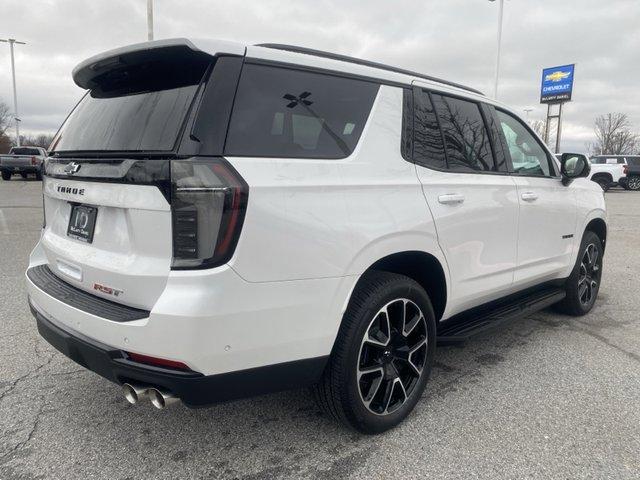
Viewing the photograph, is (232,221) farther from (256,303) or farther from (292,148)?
(292,148)

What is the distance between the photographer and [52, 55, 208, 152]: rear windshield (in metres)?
2.08

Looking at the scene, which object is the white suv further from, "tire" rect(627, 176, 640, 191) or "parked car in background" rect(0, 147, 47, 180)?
"tire" rect(627, 176, 640, 191)

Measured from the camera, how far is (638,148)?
7000 cm

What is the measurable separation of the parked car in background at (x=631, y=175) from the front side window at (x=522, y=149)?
26.3m

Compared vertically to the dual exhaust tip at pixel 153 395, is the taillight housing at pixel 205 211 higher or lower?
higher

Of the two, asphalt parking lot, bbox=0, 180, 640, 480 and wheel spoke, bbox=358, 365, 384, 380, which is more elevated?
wheel spoke, bbox=358, 365, 384, 380

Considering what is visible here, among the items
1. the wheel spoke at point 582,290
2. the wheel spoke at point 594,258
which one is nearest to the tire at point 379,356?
the wheel spoke at point 582,290

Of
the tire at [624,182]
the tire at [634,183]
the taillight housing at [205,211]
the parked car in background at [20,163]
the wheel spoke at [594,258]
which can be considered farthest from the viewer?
the tire at [634,183]

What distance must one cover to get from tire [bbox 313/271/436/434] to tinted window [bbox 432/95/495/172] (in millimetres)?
915

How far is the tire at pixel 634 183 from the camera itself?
26.9 meters

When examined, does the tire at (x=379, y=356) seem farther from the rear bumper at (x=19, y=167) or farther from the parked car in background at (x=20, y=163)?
the rear bumper at (x=19, y=167)

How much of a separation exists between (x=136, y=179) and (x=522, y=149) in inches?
116

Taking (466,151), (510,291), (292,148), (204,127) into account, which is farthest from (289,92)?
(510,291)

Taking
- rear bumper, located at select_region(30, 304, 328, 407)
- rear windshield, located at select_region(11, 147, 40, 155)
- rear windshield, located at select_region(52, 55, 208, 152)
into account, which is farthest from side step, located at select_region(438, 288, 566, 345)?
rear windshield, located at select_region(11, 147, 40, 155)
